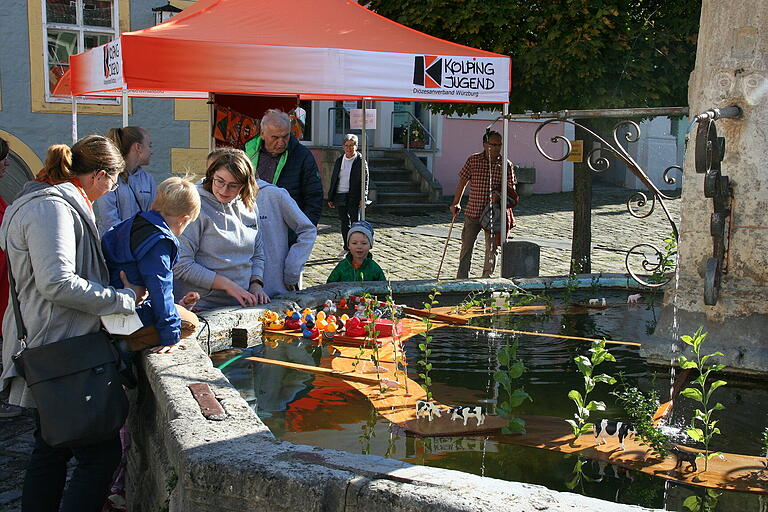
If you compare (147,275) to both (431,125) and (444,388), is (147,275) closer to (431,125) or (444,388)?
(444,388)

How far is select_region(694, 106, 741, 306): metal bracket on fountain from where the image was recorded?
4422 millimetres

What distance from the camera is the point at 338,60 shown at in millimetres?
7633

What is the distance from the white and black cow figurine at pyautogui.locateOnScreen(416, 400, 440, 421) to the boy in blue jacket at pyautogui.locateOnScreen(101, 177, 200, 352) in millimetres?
1093

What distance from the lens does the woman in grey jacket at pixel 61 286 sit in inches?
129

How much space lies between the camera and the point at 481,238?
1430cm

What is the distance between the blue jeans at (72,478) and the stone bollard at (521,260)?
5059 millimetres

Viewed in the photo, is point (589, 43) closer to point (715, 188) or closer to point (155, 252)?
point (715, 188)

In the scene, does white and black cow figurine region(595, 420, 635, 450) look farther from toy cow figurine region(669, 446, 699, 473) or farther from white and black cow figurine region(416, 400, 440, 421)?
white and black cow figurine region(416, 400, 440, 421)

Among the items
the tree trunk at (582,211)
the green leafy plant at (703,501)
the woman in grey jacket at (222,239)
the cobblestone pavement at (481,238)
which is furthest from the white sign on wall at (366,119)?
the green leafy plant at (703,501)

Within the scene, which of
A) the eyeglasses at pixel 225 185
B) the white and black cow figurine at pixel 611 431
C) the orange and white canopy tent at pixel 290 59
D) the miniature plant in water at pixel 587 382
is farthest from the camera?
the orange and white canopy tent at pixel 290 59

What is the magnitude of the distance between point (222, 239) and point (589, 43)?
5.27m

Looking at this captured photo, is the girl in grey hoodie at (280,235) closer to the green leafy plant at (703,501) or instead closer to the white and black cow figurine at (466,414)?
the white and black cow figurine at (466,414)

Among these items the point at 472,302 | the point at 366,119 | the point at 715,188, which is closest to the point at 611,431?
the point at 715,188

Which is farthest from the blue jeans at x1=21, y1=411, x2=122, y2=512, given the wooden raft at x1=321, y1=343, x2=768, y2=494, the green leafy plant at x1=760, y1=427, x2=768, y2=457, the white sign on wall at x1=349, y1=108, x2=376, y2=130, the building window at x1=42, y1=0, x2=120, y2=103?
the building window at x1=42, y1=0, x2=120, y2=103
